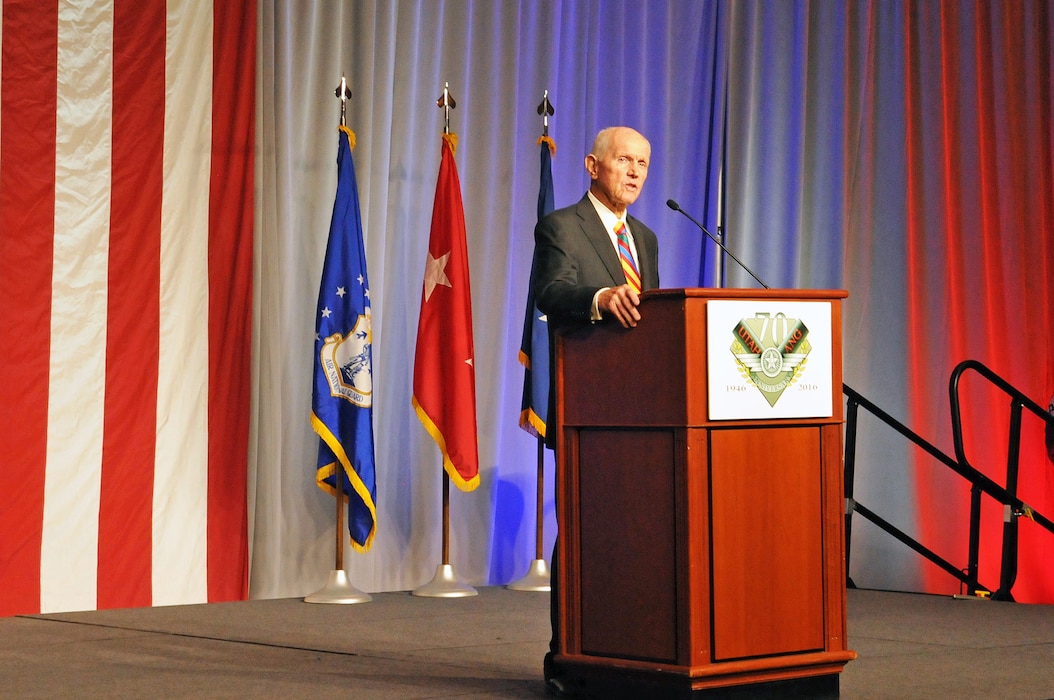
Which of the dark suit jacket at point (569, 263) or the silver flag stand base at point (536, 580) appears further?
the silver flag stand base at point (536, 580)

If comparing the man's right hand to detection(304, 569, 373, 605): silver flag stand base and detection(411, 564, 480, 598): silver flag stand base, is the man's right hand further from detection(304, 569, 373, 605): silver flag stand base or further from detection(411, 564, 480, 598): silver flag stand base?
detection(411, 564, 480, 598): silver flag stand base

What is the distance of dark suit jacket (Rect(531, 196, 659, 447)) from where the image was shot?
3002mm

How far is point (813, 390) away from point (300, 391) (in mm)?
3366

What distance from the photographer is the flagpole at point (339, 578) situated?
536 centimetres

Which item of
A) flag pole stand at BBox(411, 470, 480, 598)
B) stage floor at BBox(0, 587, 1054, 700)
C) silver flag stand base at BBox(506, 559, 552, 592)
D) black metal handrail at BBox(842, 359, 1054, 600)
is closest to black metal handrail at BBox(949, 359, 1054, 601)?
black metal handrail at BBox(842, 359, 1054, 600)

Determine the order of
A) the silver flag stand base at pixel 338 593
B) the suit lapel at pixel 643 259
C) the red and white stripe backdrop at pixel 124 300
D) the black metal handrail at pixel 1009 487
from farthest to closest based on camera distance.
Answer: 1. the black metal handrail at pixel 1009 487
2. the silver flag stand base at pixel 338 593
3. the red and white stripe backdrop at pixel 124 300
4. the suit lapel at pixel 643 259

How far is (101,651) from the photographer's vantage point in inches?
154

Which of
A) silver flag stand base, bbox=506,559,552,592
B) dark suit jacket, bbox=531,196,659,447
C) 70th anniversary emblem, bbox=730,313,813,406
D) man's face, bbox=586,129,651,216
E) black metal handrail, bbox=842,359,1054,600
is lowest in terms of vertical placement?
silver flag stand base, bbox=506,559,552,592

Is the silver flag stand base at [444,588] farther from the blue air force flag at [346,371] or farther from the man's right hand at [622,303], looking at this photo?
the man's right hand at [622,303]

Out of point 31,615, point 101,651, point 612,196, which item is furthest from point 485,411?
point 612,196

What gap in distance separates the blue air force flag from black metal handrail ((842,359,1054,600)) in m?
2.16

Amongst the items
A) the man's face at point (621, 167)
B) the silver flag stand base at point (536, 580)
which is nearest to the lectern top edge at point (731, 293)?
the man's face at point (621, 167)

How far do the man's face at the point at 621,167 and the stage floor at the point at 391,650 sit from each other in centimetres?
128

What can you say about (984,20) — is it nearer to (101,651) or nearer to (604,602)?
(604,602)
